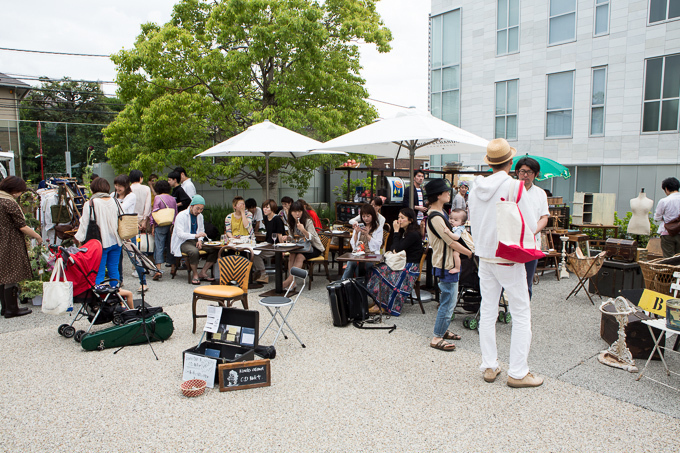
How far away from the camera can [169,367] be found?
461cm

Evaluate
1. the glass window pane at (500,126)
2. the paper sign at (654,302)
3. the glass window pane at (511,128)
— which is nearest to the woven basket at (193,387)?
the paper sign at (654,302)

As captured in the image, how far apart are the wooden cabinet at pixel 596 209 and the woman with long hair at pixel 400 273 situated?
741 cm

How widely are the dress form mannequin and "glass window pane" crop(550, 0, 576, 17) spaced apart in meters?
7.74

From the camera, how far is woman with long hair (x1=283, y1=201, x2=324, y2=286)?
7.80 m

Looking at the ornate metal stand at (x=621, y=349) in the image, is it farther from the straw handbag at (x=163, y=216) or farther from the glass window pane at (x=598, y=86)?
the glass window pane at (x=598, y=86)

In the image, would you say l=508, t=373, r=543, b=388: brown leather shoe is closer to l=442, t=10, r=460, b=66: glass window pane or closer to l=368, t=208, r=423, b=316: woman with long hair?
l=368, t=208, r=423, b=316: woman with long hair

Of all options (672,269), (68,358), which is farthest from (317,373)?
(672,269)

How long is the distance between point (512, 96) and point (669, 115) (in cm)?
488

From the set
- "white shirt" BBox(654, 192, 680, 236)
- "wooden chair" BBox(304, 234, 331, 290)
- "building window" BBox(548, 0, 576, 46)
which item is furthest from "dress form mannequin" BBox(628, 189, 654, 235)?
"wooden chair" BBox(304, 234, 331, 290)

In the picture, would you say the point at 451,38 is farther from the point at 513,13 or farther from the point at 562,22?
the point at 562,22

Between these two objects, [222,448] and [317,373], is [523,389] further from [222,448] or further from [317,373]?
[222,448]

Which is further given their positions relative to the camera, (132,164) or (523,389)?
(132,164)

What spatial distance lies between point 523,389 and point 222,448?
2593 millimetres

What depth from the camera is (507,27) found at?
16.5m
